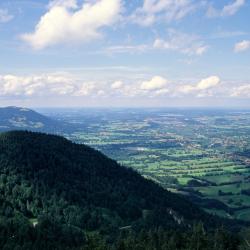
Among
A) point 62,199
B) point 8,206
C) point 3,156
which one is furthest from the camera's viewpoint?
point 3,156

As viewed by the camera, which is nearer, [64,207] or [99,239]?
[99,239]

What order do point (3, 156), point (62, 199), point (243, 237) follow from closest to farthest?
1. point (243, 237)
2. point (62, 199)
3. point (3, 156)

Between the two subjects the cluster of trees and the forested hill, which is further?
the forested hill

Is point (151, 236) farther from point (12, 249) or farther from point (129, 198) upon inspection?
point (129, 198)

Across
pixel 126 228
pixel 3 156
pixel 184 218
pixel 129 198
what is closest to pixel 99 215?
pixel 126 228

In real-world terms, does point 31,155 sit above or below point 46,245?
above

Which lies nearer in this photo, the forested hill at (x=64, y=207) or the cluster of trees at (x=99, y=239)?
the cluster of trees at (x=99, y=239)

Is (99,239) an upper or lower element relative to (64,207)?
upper

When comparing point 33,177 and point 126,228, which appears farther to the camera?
point 33,177
